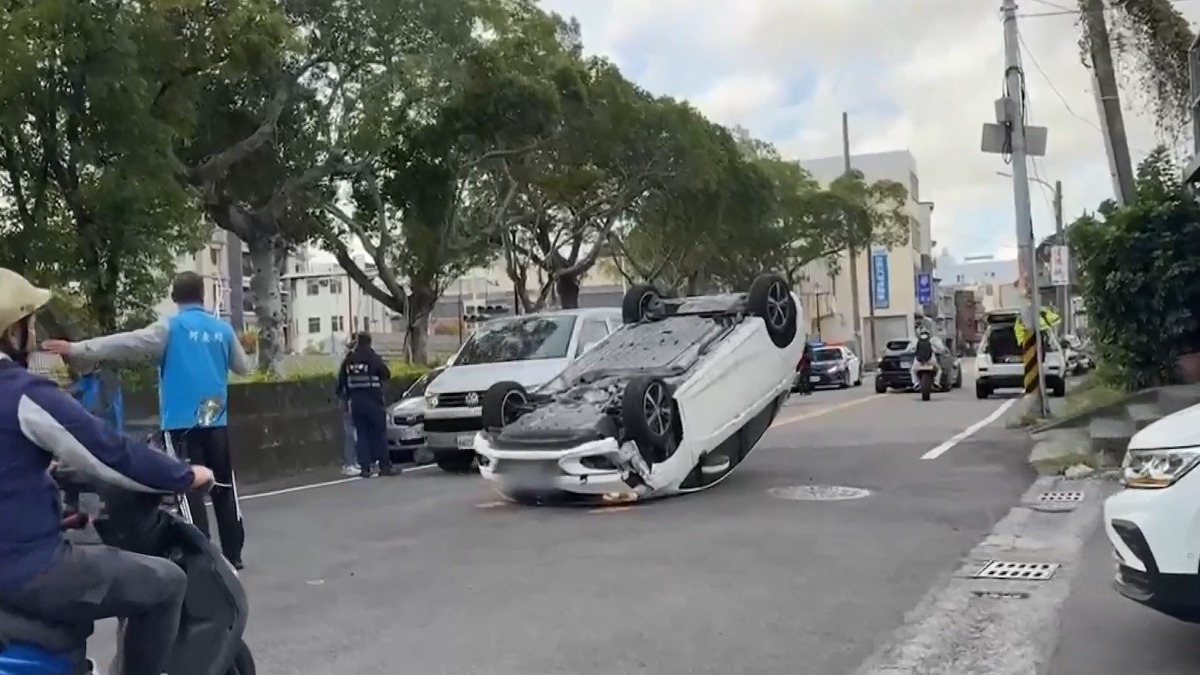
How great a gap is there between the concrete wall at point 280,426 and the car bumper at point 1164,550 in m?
11.3

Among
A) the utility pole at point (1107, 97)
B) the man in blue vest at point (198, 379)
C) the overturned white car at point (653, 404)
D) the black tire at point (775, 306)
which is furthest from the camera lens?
the utility pole at point (1107, 97)

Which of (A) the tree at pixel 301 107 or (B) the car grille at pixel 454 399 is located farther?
(A) the tree at pixel 301 107

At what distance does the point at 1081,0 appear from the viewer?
63.5ft

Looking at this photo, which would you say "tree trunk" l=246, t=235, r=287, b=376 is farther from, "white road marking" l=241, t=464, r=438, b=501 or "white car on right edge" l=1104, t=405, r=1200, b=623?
"white car on right edge" l=1104, t=405, r=1200, b=623

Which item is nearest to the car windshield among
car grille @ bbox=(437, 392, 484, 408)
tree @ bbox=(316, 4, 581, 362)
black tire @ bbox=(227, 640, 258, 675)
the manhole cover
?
car grille @ bbox=(437, 392, 484, 408)

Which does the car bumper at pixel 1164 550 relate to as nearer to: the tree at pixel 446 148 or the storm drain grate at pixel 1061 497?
the storm drain grate at pixel 1061 497

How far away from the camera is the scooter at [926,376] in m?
28.7

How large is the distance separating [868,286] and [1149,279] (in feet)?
204

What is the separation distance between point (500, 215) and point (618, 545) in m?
21.3

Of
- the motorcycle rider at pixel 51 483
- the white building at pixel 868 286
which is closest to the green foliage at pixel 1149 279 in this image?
the motorcycle rider at pixel 51 483

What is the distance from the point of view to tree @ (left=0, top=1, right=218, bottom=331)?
45.2ft

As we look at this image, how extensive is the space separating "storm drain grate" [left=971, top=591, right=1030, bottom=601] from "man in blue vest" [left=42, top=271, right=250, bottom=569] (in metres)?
4.55

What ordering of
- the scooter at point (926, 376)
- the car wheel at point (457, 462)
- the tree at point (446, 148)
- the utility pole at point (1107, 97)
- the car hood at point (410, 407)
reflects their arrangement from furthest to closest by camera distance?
the scooter at point (926, 376) → the tree at point (446, 148) → the utility pole at point (1107, 97) → the car hood at point (410, 407) → the car wheel at point (457, 462)

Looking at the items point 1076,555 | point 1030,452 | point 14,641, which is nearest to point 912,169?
point 1030,452
